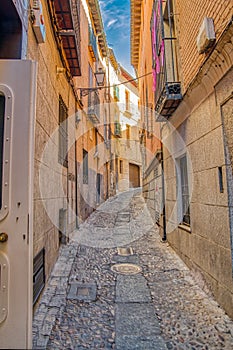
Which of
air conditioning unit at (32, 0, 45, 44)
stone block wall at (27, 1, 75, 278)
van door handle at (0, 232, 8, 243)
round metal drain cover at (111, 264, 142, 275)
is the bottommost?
round metal drain cover at (111, 264, 142, 275)

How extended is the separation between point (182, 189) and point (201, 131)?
1.70 m

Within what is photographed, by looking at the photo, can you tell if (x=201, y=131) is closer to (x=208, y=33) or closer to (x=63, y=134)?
(x=208, y=33)

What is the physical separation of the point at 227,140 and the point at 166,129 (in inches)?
122

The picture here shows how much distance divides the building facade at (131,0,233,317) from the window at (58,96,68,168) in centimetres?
216

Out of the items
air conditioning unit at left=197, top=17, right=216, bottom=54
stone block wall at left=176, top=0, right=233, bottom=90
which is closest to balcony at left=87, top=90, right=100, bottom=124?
stone block wall at left=176, top=0, right=233, bottom=90

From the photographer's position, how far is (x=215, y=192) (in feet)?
9.80

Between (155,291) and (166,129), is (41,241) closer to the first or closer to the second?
(155,291)

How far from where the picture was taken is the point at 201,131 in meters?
3.42

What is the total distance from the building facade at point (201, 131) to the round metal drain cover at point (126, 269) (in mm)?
906

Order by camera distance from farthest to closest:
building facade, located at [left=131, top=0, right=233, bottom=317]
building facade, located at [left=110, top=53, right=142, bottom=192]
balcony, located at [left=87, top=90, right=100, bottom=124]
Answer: building facade, located at [left=110, top=53, right=142, bottom=192] → balcony, located at [left=87, top=90, right=100, bottom=124] → building facade, located at [left=131, top=0, right=233, bottom=317]

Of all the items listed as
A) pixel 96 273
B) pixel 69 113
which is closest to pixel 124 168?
pixel 69 113

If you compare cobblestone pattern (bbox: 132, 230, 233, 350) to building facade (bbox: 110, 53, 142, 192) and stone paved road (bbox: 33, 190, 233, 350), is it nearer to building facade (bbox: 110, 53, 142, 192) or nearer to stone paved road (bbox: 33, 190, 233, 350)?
stone paved road (bbox: 33, 190, 233, 350)

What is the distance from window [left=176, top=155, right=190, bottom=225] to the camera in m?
4.64

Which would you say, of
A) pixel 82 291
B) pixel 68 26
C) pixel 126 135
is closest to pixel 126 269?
pixel 82 291
